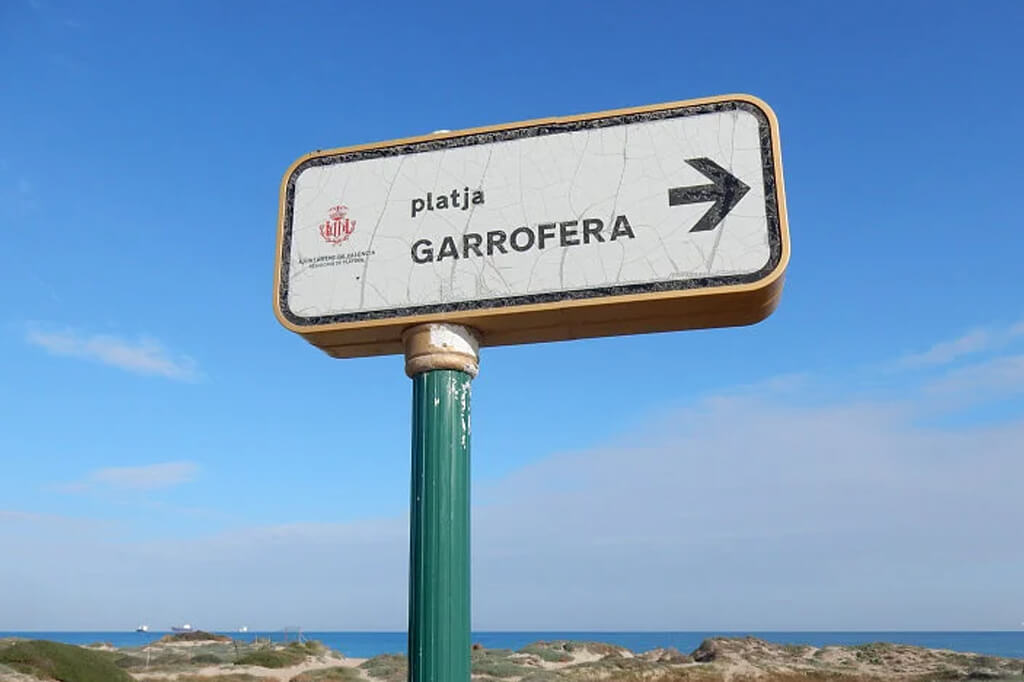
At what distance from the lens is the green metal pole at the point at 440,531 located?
4.40 metres

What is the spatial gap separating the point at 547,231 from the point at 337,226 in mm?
1398

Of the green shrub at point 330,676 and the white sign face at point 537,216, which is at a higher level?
the white sign face at point 537,216

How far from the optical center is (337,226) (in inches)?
209

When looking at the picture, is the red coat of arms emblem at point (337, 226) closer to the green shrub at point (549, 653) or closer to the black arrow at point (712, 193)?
the black arrow at point (712, 193)

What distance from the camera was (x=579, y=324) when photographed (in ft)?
16.3

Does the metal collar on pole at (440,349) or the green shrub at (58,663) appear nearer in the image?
the metal collar on pole at (440,349)

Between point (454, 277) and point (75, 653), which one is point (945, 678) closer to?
point (75, 653)

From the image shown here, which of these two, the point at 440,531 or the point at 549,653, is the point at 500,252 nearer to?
the point at 440,531

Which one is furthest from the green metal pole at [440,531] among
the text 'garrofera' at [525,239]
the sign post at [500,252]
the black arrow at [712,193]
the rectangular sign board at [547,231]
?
the black arrow at [712,193]

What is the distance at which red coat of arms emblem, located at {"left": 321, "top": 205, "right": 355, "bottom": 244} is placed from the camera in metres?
5.27

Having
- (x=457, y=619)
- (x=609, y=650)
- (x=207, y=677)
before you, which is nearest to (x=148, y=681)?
(x=207, y=677)

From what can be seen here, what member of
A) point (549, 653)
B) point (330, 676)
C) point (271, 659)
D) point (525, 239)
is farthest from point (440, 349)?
point (549, 653)

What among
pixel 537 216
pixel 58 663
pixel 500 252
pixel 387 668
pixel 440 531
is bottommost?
pixel 387 668

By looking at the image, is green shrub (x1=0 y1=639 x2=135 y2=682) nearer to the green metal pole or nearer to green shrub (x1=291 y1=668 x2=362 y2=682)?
green shrub (x1=291 y1=668 x2=362 y2=682)
